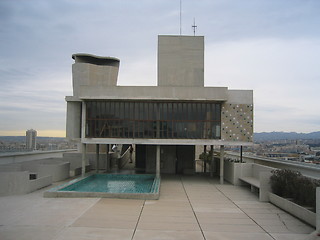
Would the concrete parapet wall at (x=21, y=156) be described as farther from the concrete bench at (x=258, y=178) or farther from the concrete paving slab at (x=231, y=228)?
the concrete paving slab at (x=231, y=228)

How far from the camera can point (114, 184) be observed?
63.0ft

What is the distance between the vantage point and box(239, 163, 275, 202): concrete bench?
14539 millimetres

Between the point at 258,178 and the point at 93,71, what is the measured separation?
1542cm

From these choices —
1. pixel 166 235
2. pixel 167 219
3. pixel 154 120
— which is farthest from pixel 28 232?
pixel 154 120

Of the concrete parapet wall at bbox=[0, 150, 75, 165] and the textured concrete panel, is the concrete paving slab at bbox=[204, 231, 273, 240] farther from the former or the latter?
the concrete parapet wall at bbox=[0, 150, 75, 165]

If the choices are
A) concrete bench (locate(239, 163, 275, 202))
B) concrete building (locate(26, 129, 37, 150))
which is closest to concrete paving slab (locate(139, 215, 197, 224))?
concrete bench (locate(239, 163, 275, 202))

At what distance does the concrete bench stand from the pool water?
19.2ft

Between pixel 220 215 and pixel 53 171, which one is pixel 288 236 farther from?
pixel 53 171

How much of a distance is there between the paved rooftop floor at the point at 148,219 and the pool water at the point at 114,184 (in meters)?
2.11

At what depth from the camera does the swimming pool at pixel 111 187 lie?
48.2 ft

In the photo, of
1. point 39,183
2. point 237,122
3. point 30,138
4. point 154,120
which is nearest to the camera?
point 39,183

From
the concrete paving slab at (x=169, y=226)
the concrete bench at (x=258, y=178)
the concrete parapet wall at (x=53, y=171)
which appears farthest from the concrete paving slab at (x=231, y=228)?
the concrete parapet wall at (x=53, y=171)

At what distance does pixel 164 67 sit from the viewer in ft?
81.1

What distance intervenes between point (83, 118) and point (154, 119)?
4.93m
